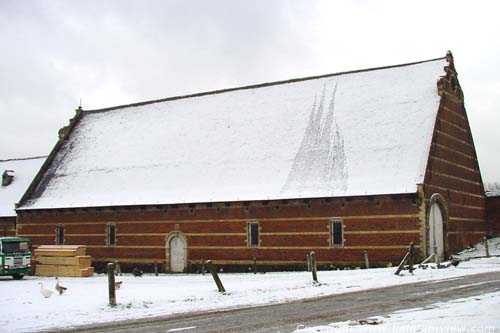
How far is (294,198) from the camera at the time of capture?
105 ft

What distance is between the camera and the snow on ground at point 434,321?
11109mm

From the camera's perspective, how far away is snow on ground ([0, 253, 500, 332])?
15.8 m

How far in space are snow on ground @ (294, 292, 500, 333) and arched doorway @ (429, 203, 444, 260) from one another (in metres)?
16.8

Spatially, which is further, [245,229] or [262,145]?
[262,145]

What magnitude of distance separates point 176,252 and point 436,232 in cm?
1469

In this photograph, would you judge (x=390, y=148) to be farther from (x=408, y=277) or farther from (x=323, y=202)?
(x=408, y=277)

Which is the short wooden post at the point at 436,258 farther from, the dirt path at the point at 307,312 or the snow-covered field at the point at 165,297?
the dirt path at the point at 307,312

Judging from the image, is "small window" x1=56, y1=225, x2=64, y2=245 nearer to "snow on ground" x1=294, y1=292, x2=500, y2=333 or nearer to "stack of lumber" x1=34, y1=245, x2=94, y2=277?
"stack of lumber" x1=34, y1=245, x2=94, y2=277

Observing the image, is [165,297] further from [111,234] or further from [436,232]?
[111,234]

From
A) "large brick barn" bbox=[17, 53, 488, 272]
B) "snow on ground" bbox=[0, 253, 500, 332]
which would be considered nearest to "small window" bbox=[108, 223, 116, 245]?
"large brick barn" bbox=[17, 53, 488, 272]

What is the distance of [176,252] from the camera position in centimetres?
3659

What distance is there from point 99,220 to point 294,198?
1375cm

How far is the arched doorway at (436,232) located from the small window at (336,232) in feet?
14.3

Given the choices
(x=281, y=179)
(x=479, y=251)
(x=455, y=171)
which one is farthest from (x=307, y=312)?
(x=479, y=251)
